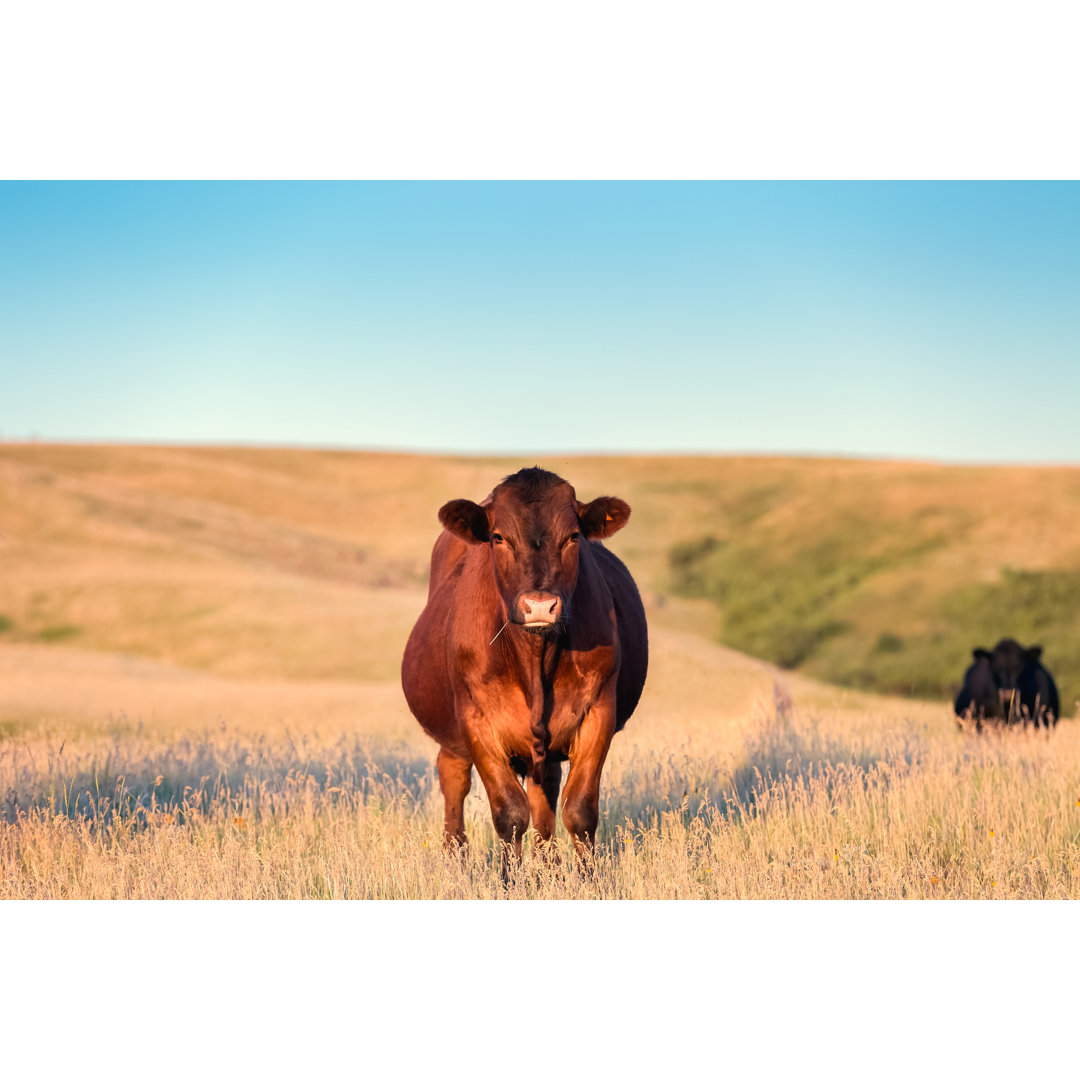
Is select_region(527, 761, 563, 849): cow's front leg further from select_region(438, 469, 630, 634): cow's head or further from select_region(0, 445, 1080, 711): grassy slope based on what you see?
select_region(0, 445, 1080, 711): grassy slope

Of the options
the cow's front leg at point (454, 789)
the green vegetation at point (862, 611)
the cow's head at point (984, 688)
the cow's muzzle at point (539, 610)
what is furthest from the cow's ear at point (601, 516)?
the green vegetation at point (862, 611)

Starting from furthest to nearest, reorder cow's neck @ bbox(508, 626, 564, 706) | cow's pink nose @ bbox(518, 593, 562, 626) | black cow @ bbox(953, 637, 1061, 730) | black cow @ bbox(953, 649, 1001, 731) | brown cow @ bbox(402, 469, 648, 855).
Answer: black cow @ bbox(953, 649, 1001, 731), black cow @ bbox(953, 637, 1061, 730), cow's neck @ bbox(508, 626, 564, 706), brown cow @ bbox(402, 469, 648, 855), cow's pink nose @ bbox(518, 593, 562, 626)

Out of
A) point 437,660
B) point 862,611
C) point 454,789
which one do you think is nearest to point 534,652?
point 437,660

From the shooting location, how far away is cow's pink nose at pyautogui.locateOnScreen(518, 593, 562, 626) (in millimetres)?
5555

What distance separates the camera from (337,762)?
10.7 m

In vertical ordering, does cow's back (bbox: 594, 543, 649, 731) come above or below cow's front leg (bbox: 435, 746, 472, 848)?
above

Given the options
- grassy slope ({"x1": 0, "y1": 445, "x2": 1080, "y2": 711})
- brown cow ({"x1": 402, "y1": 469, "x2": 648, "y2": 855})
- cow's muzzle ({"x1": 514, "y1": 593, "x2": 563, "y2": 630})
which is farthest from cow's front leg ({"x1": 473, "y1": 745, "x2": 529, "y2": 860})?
grassy slope ({"x1": 0, "y1": 445, "x2": 1080, "y2": 711})

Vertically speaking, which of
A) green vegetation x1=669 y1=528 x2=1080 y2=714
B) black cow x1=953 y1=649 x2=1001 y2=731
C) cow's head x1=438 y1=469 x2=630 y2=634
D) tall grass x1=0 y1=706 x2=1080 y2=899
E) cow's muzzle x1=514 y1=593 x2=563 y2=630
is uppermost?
green vegetation x1=669 y1=528 x2=1080 y2=714

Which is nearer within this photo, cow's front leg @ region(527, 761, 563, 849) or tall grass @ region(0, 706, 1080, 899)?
tall grass @ region(0, 706, 1080, 899)

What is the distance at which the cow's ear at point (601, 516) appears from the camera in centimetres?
629

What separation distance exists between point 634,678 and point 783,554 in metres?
45.9

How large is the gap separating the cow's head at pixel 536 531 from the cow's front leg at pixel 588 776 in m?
0.63

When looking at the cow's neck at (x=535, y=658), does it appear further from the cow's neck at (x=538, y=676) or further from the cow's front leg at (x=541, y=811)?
the cow's front leg at (x=541, y=811)

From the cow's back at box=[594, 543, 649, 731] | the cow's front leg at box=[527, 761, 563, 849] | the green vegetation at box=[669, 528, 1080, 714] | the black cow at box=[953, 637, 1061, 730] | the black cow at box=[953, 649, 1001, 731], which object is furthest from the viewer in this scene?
the green vegetation at box=[669, 528, 1080, 714]
